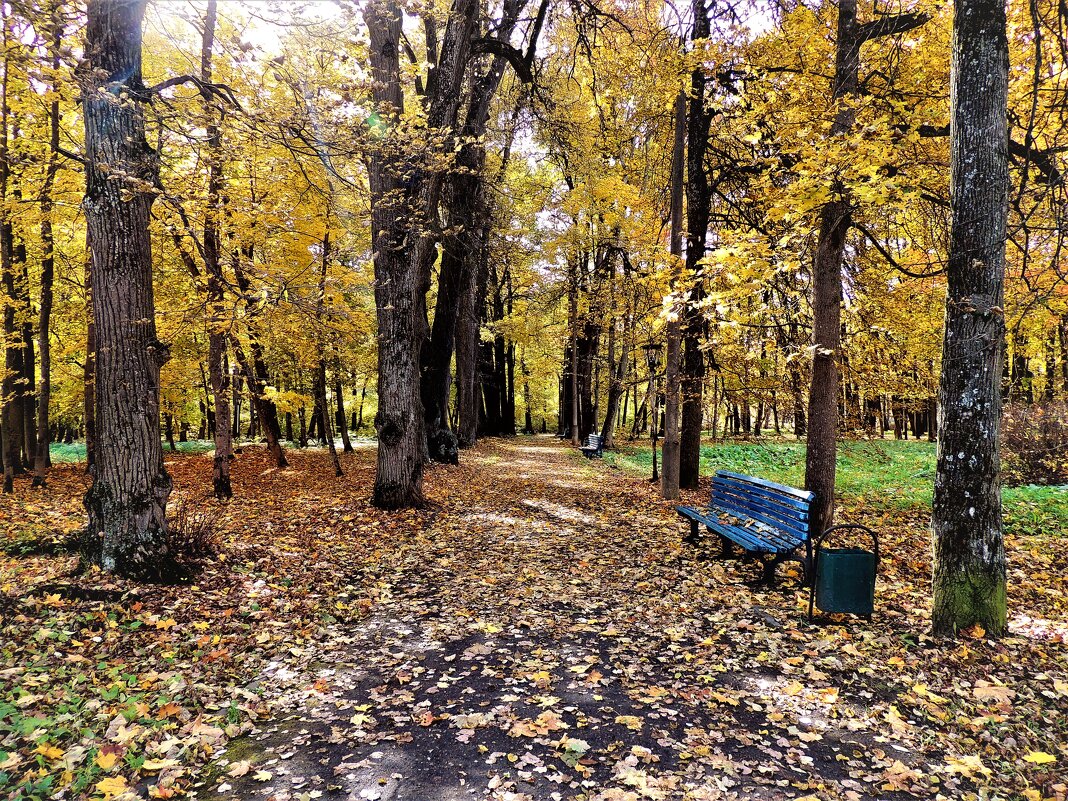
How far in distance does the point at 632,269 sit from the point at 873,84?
32.7 ft

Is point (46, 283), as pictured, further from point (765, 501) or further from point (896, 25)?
point (896, 25)

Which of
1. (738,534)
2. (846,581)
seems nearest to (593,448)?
(738,534)

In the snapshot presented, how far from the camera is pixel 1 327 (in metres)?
11.1

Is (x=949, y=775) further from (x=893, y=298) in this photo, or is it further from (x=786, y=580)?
(x=893, y=298)

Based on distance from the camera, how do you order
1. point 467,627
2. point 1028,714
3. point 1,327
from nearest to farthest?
point 1028,714, point 467,627, point 1,327

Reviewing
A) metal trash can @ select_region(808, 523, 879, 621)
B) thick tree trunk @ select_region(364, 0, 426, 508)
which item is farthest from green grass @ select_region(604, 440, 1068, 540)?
thick tree trunk @ select_region(364, 0, 426, 508)

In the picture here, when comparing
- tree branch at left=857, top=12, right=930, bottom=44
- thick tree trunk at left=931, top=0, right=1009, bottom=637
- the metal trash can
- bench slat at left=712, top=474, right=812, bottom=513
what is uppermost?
tree branch at left=857, top=12, right=930, bottom=44

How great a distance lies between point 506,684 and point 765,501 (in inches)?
147

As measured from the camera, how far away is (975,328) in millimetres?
4094

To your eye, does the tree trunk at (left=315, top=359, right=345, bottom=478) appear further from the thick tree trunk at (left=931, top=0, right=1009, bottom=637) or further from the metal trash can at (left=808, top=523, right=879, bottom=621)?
the thick tree trunk at (left=931, top=0, right=1009, bottom=637)

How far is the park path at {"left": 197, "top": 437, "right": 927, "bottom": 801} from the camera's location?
293 cm

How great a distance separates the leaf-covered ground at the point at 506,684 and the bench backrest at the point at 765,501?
0.73m

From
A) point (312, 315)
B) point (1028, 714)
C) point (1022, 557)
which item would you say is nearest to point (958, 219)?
point (1028, 714)

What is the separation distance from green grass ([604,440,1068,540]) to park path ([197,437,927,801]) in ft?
17.5
